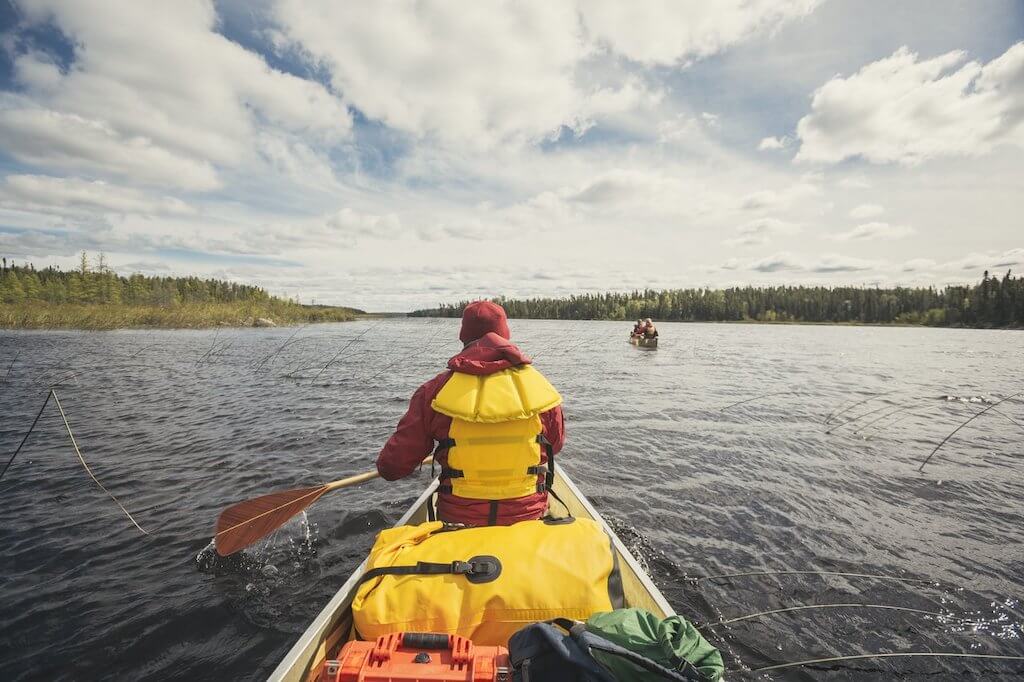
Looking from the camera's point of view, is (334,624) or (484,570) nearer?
(484,570)

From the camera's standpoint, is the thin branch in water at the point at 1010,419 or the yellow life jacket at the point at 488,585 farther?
the thin branch in water at the point at 1010,419

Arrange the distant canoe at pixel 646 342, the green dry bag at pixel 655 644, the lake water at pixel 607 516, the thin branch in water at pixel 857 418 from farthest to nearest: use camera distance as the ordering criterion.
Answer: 1. the distant canoe at pixel 646 342
2. the thin branch in water at pixel 857 418
3. the lake water at pixel 607 516
4. the green dry bag at pixel 655 644

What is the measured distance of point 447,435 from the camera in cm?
384

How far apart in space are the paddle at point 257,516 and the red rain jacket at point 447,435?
877 millimetres

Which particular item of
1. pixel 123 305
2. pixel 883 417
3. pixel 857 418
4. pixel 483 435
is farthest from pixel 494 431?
pixel 123 305

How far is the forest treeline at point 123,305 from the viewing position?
5219 cm

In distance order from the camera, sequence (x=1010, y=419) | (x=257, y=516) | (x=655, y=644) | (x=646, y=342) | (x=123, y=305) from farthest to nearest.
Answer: (x=123, y=305)
(x=646, y=342)
(x=1010, y=419)
(x=257, y=516)
(x=655, y=644)

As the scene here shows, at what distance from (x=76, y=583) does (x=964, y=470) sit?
15.0 metres

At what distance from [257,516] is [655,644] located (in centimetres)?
451

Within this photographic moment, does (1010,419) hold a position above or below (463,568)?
below

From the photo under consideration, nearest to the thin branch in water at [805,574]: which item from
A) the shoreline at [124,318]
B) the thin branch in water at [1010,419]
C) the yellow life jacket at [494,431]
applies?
the yellow life jacket at [494,431]

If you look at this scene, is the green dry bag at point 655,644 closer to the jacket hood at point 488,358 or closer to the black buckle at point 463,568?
the black buckle at point 463,568

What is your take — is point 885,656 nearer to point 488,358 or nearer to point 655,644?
point 655,644

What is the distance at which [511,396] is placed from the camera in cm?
367
